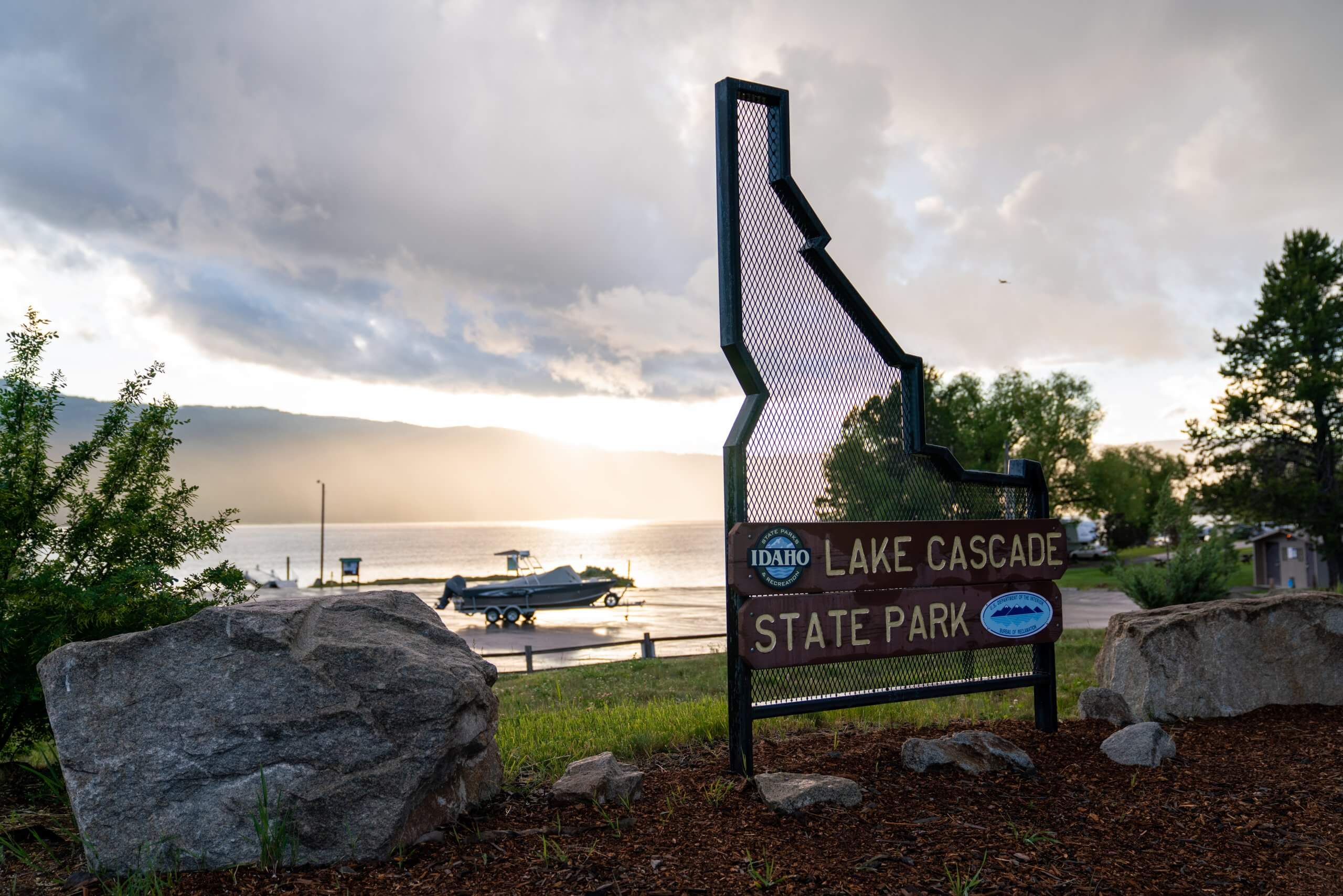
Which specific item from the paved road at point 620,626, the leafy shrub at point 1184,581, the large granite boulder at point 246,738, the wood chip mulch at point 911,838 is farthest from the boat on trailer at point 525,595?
the large granite boulder at point 246,738

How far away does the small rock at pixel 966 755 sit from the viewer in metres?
5.58

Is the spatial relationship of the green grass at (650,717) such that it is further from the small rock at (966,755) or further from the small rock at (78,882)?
the small rock at (78,882)

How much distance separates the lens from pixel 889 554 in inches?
243

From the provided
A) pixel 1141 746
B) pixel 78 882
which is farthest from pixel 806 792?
pixel 78 882

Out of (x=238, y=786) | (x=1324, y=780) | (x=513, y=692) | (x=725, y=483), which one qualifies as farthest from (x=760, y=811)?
(x=513, y=692)

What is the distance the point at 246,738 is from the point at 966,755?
421 centimetres

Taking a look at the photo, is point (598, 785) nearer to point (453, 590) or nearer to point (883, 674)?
point (883, 674)

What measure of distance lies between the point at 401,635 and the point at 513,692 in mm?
7785

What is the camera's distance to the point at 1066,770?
573cm

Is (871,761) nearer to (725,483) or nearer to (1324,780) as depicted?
(725,483)

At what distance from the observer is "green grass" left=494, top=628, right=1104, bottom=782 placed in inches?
253

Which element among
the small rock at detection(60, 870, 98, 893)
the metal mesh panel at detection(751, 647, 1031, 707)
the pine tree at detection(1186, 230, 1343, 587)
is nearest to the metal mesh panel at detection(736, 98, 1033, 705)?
the metal mesh panel at detection(751, 647, 1031, 707)

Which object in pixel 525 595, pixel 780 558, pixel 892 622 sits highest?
pixel 780 558

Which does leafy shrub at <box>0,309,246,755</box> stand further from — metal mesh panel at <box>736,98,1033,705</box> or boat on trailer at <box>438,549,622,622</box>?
boat on trailer at <box>438,549,622,622</box>
